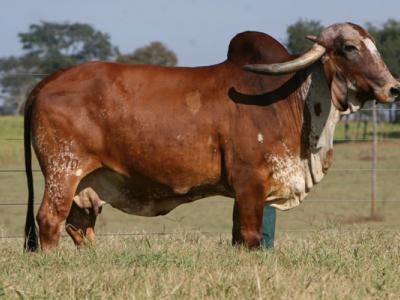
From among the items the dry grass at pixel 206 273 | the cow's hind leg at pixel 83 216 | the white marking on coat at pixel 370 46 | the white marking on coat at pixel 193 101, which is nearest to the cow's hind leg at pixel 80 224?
the cow's hind leg at pixel 83 216

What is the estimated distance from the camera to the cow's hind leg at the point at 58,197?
7.50 metres

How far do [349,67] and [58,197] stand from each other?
2.24 m

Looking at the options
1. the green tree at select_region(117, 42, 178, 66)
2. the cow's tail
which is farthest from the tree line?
the cow's tail

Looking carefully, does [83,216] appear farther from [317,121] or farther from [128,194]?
[317,121]

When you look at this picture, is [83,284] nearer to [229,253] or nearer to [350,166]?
[229,253]

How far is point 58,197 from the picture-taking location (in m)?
7.51

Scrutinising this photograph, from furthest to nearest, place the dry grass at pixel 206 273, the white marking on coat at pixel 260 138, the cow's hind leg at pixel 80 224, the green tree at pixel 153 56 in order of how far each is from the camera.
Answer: the green tree at pixel 153 56 → the cow's hind leg at pixel 80 224 → the white marking on coat at pixel 260 138 → the dry grass at pixel 206 273

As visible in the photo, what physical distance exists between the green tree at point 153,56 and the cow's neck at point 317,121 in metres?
46.2

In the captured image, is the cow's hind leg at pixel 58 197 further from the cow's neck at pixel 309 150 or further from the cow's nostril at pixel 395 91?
the cow's nostril at pixel 395 91

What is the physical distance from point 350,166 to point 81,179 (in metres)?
16.8

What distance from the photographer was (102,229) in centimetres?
1454

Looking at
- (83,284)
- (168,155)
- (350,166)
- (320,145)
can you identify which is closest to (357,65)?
(320,145)

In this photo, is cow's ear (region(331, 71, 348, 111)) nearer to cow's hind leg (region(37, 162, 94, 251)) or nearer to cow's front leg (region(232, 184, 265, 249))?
cow's front leg (region(232, 184, 265, 249))

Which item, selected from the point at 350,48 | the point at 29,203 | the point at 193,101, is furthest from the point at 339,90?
the point at 29,203
